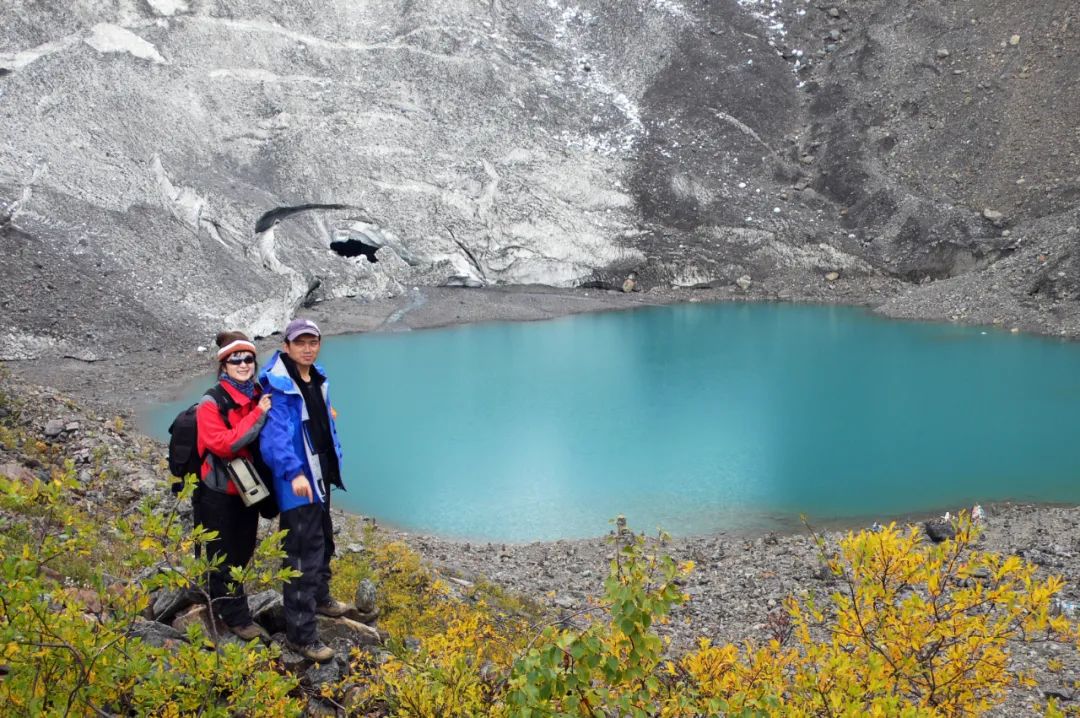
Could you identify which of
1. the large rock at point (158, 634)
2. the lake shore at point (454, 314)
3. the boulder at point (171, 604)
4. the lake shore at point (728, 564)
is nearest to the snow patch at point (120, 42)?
the lake shore at point (454, 314)

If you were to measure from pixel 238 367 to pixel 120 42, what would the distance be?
33.4 m

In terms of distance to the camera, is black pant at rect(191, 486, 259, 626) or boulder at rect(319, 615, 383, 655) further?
boulder at rect(319, 615, 383, 655)

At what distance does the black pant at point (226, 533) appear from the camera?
3922mm

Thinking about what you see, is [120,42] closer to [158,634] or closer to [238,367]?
[238,367]

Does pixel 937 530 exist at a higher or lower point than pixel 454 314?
lower

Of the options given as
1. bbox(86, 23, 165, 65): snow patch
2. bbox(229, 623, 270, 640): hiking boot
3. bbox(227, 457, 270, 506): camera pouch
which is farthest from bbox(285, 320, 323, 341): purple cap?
bbox(86, 23, 165, 65): snow patch

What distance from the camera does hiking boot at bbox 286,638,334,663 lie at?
13.0ft

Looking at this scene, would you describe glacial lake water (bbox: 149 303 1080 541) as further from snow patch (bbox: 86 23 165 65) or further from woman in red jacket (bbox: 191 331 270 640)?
snow patch (bbox: 86 23 165 65)

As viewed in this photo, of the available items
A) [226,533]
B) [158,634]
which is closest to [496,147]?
[226,533]

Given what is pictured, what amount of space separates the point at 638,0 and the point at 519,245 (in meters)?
19.5

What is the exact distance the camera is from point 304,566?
13.6 ft

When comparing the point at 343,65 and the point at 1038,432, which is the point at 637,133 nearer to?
the point at 343,65

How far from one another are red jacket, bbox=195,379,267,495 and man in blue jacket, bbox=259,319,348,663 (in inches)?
4.0

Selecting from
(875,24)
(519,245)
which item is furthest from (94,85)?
(875,24)
